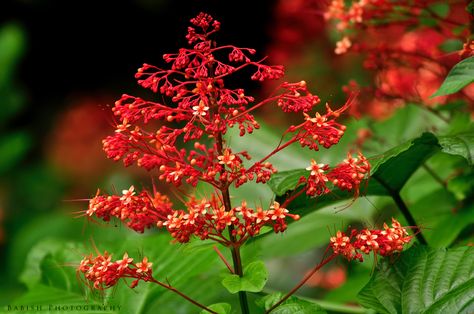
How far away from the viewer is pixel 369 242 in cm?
100

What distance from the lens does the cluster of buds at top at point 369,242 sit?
0.99 meters

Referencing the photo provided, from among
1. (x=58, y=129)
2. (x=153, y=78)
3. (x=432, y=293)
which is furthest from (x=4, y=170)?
(x=432, y=293)

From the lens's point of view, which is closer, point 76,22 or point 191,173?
point 191,173

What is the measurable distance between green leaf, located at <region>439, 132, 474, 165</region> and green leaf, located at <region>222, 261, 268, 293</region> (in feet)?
1.22

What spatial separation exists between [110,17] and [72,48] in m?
0.34

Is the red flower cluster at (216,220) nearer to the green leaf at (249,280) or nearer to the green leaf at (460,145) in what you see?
the green leaf at (249,280)

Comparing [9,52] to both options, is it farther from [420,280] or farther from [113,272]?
[420,280]

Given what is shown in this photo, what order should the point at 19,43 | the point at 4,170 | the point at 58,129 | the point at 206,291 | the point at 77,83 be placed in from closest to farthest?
the point at 206,291 < the point at 4,170 < the point at 19,43 < the point at 58,129 < the point at 77,83

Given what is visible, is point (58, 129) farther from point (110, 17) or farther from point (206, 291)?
point (206, 291)

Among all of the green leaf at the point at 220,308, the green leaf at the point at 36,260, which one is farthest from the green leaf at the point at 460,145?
the green leaf at the point at 36,260

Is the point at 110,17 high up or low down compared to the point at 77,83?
up

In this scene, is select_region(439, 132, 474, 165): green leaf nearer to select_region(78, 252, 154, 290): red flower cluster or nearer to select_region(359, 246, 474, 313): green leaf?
select_region(359, 246, 474, 313): green leaf

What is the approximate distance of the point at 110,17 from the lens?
13.8 ft

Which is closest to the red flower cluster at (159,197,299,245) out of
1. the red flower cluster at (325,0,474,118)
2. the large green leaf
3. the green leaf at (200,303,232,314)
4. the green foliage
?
the green leaf at (200,303,232,314)
